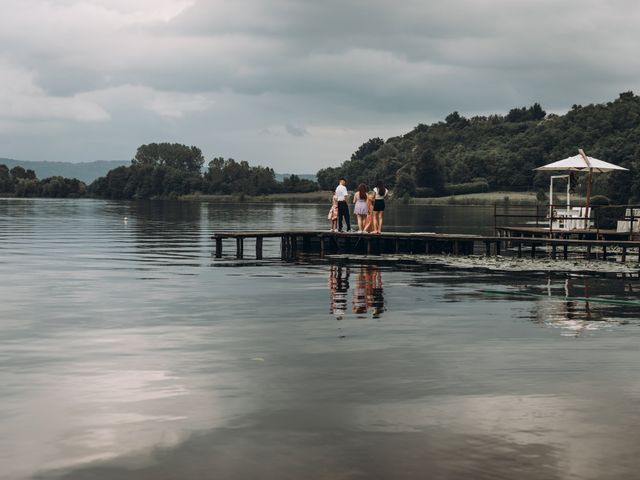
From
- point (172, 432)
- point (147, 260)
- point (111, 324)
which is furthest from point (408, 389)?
point (147, 260)

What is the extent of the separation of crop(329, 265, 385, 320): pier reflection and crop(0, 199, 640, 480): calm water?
0.43ft

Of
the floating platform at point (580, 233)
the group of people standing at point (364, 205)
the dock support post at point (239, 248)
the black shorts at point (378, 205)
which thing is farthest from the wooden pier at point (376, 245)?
the black shorts at point (378, 205)

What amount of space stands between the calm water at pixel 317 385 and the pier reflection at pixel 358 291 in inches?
5.1

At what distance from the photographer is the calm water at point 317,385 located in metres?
9.04

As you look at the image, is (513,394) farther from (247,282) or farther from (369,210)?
(369,210)

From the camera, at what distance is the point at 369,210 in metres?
44.0

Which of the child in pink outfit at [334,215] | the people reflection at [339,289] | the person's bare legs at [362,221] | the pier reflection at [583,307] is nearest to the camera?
the pier reflection at [583,307]

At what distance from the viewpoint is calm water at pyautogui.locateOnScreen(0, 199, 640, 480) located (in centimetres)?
904

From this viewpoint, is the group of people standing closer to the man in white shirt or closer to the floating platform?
the man in white shirt

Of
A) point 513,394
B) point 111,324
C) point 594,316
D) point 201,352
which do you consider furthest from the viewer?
point 594,316

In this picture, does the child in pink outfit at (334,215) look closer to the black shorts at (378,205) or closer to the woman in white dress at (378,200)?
the woman in white dress at (378,200)

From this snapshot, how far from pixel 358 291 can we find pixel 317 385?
13.2 metres

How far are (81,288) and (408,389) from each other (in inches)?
641

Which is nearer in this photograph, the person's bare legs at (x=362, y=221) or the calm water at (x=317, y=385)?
the calm water at (x=317, y=385)
